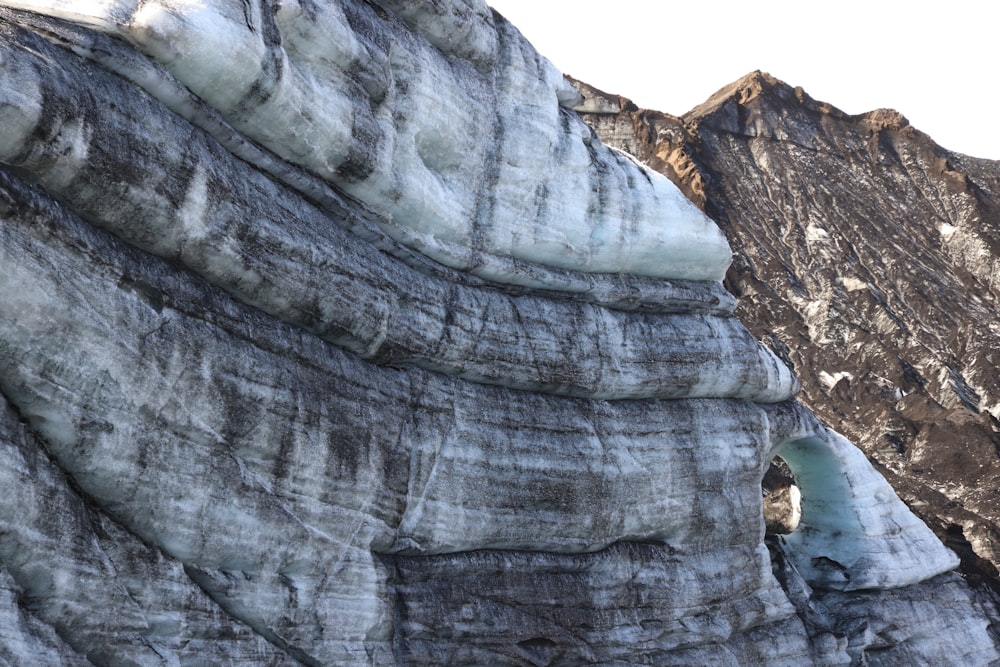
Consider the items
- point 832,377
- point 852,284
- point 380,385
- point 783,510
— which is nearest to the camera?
point 380,385

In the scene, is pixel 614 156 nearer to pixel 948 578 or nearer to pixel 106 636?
pixel 948 578

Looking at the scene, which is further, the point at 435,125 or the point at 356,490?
the point at 435,125

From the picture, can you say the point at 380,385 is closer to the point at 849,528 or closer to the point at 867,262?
the point at 849,528

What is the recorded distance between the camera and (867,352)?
2031 inches

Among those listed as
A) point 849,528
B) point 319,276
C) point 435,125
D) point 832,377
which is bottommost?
point 849,528

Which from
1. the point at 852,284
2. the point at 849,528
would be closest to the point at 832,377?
the point at 852,284

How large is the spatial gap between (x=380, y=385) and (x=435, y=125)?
199 inches

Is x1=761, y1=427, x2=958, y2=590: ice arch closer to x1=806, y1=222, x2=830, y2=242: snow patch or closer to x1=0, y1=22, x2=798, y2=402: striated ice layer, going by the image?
x1=0, y1=22, x2=798, y2=402: striated ice layer

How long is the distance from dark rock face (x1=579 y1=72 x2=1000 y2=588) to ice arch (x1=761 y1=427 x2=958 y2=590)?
37.2 feet

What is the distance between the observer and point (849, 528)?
26281 millimetres

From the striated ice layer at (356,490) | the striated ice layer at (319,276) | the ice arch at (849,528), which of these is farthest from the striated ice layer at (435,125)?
the ice arch at (849,528)

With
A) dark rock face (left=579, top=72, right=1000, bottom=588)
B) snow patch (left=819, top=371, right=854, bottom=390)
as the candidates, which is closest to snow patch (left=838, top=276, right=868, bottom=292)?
dark rock face (left=579, top=72, right=1000, bottom=588)

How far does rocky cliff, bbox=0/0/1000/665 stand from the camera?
14.3 meters

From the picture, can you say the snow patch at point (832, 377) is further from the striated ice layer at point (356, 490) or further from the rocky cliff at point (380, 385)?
A: the striated ice layer at point (356, 490)
